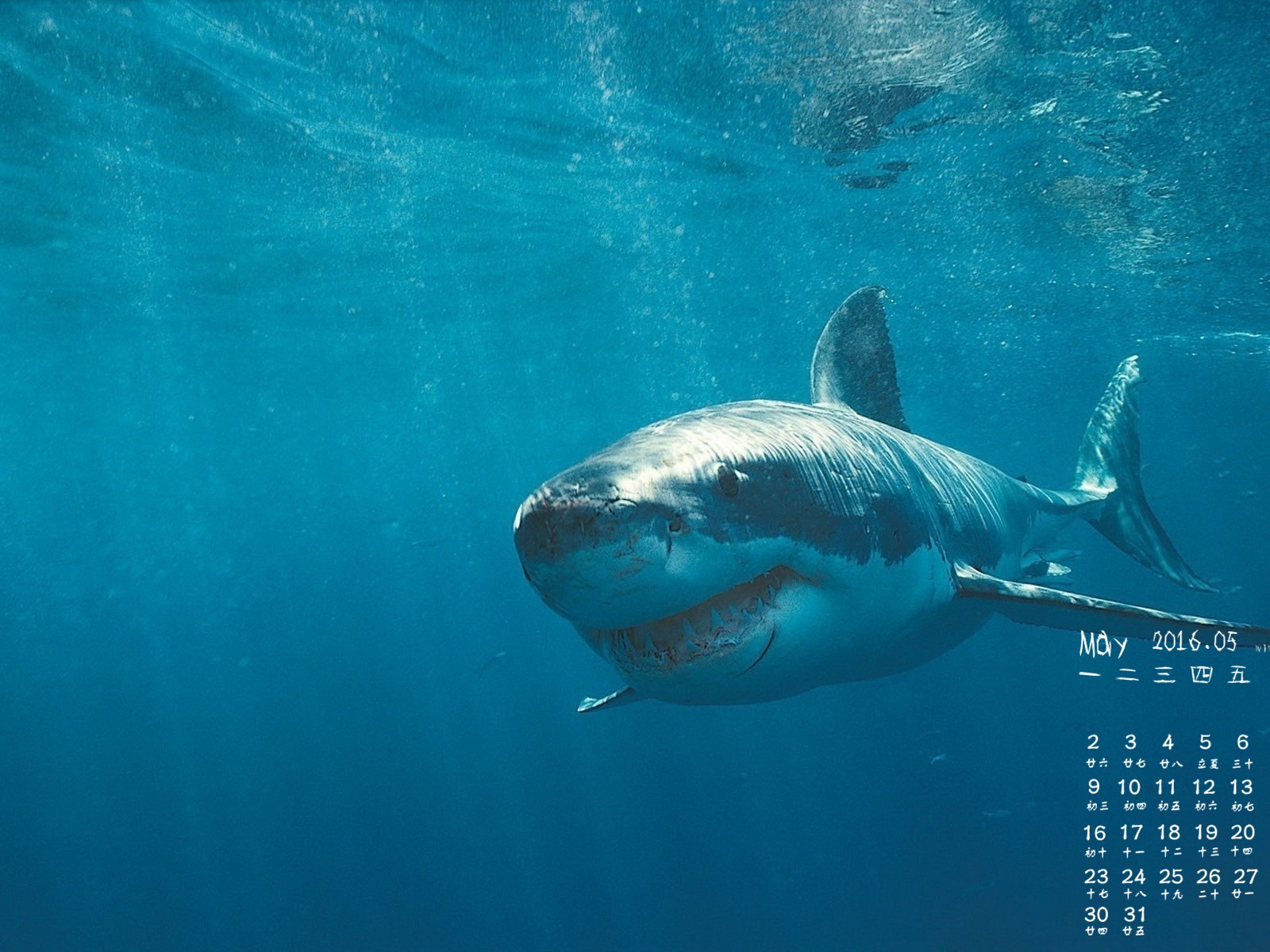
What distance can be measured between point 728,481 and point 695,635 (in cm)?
47

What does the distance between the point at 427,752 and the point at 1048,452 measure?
6544 centimetres

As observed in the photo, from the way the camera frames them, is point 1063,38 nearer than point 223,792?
Yes

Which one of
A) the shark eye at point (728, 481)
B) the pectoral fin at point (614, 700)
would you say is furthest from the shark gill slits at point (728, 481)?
the pectoral fin at point (614, 700)

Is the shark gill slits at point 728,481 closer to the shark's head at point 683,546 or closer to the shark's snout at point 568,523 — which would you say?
the shark's head at point 683,546

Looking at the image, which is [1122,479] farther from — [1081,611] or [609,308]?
[609,308]

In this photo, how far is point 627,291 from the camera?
72.3 ft

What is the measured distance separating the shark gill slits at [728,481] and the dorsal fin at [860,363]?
3050mm

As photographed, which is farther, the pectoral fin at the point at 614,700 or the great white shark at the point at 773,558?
the pectoral fin at the point at 614,700

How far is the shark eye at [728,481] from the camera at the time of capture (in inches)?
92.5

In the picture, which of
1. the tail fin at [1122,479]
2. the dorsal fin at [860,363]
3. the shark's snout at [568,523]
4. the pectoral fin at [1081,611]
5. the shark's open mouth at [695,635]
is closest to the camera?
the shark's snout at [568,523]

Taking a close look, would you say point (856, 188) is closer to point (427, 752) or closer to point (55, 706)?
point (427, 752)

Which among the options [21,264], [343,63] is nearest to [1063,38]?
[343,63]

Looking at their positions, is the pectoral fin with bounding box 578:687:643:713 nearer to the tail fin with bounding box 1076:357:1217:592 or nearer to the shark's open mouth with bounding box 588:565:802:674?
the shark's open mouth with bounding box 588:565:802:674

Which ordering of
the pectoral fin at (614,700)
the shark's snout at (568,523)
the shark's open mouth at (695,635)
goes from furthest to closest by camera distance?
the pectoral fin at (614,700) < the shark's open mouth at (695,635) < the shark's snout at (568,523)
